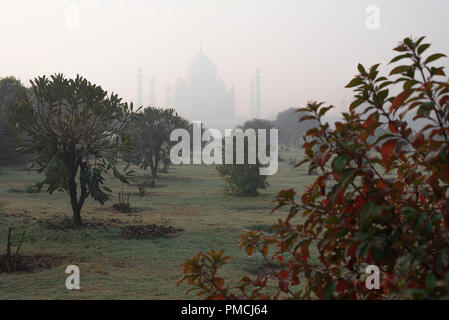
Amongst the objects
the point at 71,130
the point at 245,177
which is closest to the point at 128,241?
the point at 71,130

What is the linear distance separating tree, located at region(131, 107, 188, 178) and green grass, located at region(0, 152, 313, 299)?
23.5 ft

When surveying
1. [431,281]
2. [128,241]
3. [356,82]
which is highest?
[356,82]

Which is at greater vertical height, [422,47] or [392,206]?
[422,47]

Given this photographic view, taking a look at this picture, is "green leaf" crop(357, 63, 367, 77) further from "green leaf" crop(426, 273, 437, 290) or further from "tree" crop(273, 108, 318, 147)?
"tree" crop(273, 108, 318, 147)

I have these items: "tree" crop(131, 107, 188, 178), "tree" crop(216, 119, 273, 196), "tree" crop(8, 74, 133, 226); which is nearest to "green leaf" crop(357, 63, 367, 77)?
"tree" crop(8, 74, 133, 226)

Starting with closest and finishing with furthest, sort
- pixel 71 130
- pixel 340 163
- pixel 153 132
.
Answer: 1. pixel 340 163
2. pixel 71 130
3. pixel 153 132

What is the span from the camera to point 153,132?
27.1m

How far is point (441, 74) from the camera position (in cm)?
200

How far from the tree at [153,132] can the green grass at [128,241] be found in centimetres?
717

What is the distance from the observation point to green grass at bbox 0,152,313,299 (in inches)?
271

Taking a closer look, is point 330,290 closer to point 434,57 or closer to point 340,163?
point 340,163

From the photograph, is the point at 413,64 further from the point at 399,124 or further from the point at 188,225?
the point at 188,225

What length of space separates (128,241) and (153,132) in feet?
56.7

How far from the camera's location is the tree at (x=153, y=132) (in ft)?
87.9
